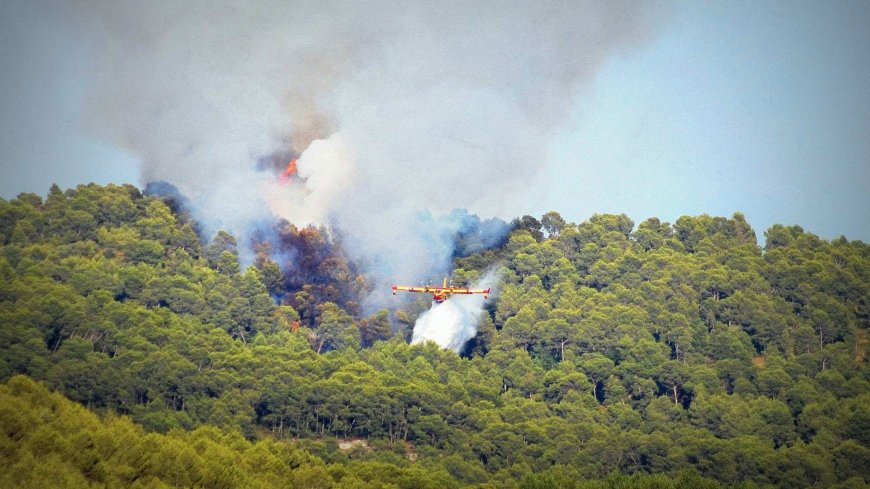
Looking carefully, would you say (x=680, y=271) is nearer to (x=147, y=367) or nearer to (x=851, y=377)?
(x=851, y=377)

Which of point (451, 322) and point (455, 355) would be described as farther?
point (451, 322)

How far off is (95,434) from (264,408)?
106 ft

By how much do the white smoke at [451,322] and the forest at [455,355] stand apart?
4.24ft

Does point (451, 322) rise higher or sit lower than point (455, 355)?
higher

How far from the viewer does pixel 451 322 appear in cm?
13925

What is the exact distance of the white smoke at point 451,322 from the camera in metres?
138

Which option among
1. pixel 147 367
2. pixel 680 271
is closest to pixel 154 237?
pixel 147 367

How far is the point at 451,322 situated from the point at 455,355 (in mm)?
5465

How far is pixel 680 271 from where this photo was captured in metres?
144

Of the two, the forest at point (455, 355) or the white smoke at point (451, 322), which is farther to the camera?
the white smoke at point (451, 322)

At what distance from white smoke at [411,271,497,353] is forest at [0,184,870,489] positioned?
1.29 metres

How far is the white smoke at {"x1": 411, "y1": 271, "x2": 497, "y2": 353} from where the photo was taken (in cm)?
13812

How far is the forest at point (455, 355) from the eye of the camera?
363 ft

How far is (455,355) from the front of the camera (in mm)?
134500
